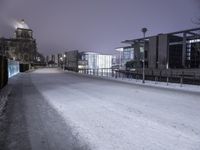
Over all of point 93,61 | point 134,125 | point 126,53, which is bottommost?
point 134,125

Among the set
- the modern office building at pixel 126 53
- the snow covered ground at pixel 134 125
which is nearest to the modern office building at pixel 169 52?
the modern office building at pixel 126 53

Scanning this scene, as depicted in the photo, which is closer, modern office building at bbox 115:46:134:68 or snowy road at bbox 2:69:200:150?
snowy road at bbox 2:69:200:150

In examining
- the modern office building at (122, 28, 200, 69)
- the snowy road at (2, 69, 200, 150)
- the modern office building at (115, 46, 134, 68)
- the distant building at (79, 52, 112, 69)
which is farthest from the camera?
the modern office building at (115, 46, 134, 68)

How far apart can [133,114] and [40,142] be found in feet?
11.8

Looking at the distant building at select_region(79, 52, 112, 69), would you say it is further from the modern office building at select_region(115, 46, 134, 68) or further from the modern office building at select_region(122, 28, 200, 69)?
the modern office building at select_region(122, 28, 200, 69)

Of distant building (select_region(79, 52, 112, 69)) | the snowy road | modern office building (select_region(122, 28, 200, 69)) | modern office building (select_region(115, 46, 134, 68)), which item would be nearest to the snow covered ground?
the snowy road

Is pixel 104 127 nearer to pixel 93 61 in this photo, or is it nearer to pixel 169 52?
pixel 169 52

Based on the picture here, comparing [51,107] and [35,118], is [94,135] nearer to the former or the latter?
[35,118]

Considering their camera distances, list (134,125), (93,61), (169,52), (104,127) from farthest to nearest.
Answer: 1. (93,61)
2. (169,52)
3. (134,125)
4. (104,127)

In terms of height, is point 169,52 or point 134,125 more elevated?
point 169,52

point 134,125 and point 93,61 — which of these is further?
point 93,61

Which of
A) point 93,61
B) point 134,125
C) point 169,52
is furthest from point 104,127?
point 93,61

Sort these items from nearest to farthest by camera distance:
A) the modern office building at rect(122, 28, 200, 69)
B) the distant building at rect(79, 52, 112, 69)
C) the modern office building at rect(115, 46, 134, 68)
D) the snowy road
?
the snowy road → the modern office building at rect(122, 28, 200, 69) → the distant building at rect(79, 52, 112, 69) → the modern office building at rect(115, 46, 134, 68)

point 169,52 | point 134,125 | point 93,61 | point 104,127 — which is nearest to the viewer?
point 104,127
